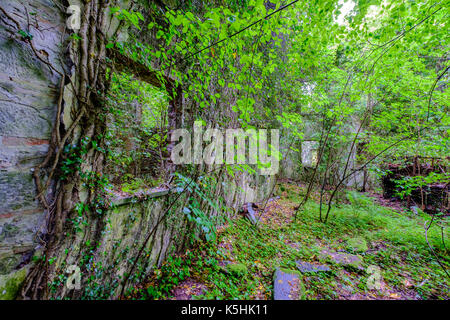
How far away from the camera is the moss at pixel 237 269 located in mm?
2388

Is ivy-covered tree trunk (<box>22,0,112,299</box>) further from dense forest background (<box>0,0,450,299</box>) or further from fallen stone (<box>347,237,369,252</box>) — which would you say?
fallen stone (<box>347,237,369,252</box>)

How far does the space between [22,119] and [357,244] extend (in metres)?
5.40

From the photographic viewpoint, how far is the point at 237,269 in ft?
8.00

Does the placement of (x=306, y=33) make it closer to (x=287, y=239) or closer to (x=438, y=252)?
(x=287, y=239)

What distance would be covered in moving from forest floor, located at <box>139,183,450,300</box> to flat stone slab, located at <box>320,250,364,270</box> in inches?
0.7

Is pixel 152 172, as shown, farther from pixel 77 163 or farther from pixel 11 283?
pixel 11 283

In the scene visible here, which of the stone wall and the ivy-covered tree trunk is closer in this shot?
the stone wall

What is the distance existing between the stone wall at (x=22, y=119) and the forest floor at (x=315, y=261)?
1.27 meters

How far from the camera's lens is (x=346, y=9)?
235 cm

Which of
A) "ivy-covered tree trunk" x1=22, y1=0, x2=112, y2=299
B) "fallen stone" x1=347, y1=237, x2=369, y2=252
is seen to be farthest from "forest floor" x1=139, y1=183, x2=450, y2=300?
"ivy-covered tree trunk" x1=22, y1=0, x2=112, y2=299

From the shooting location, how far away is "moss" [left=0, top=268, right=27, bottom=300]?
3.43ft

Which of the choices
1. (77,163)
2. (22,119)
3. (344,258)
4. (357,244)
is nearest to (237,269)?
(344,258)

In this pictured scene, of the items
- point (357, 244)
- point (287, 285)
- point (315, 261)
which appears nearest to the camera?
point (287, 285)
